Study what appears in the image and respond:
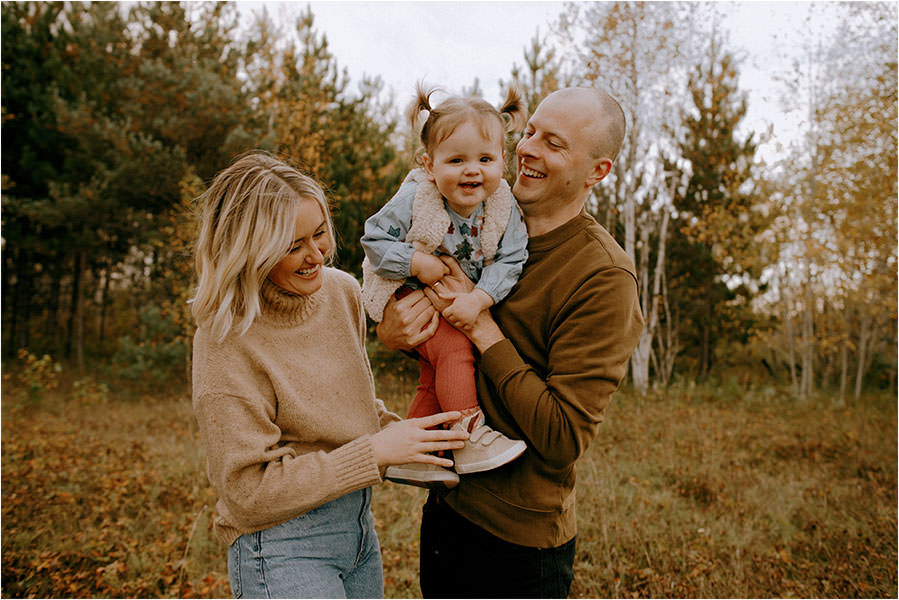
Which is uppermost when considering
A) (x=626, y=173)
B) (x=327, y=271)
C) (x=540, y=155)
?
(x=626, y=173)

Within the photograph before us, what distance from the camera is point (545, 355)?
1923 mm

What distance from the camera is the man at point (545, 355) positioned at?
1.75m

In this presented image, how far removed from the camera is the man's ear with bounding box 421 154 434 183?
87.1 inches

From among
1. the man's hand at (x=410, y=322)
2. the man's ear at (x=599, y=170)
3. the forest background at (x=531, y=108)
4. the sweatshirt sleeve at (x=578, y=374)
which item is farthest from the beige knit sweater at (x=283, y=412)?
the forest background at (x=531, y=108)

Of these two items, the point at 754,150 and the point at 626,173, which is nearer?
the point at 626,173

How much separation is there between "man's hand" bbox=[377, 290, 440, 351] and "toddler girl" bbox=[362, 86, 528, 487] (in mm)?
38

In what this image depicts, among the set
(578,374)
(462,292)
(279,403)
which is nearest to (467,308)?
(462,292)

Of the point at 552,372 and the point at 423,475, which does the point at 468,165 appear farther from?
the point at 423,475

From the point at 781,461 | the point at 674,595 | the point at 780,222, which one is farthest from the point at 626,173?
the point at 674,595

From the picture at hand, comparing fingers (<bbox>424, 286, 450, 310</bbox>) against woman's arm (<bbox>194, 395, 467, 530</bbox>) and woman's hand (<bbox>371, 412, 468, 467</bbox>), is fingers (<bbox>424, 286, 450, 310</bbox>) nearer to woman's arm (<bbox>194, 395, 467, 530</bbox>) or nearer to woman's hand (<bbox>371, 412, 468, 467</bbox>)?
woman's hand (<bbox>371, 412, 468, 467</bbox>)

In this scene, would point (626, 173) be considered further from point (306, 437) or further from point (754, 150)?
point (306, 437)

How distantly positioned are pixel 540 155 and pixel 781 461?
714cm

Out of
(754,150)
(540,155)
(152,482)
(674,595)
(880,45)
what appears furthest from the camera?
(754,150)

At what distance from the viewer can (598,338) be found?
5.75 ft
